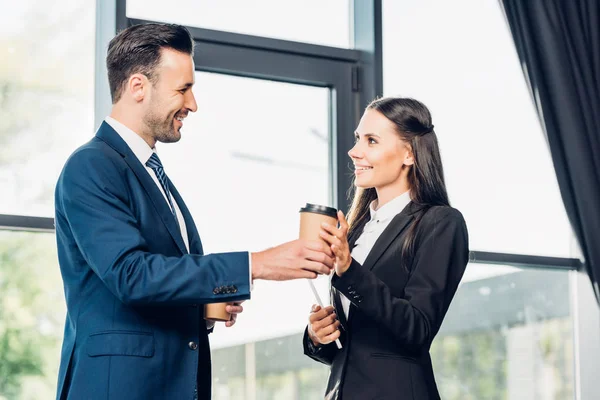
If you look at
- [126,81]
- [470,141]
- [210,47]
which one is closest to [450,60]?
[470,141]

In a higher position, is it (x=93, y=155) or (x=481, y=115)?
(x=481, y=115)

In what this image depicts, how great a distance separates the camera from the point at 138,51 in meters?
2.04

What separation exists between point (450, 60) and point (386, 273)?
1768mm

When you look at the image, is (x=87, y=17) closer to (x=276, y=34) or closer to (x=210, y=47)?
(x=210, y=47)

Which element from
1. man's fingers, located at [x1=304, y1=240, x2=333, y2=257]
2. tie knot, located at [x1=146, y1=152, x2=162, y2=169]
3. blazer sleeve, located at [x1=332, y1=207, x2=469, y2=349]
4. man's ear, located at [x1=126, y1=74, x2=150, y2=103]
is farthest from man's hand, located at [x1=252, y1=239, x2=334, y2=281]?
man's ear, located at [x1=126, y1=74, x2=150, y2=103]

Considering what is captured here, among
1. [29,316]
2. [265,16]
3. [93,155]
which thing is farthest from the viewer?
[265,16]

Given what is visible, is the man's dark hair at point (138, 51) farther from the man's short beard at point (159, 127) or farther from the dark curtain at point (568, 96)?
the dark curtain at point (568, 96)

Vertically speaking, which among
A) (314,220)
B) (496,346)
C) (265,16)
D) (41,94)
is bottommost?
(496,346)

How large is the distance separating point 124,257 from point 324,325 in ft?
1.90

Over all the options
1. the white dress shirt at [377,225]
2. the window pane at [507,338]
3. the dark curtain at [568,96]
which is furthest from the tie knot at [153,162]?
the dark curtain at [568,96]

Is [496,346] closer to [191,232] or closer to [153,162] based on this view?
[191,232]

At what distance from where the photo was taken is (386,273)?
2.21 m

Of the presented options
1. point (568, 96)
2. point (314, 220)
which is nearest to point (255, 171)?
point (568, 96)

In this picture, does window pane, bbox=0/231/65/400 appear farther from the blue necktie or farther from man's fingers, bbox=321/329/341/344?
man's fingers, bbox=321/329/341/344
